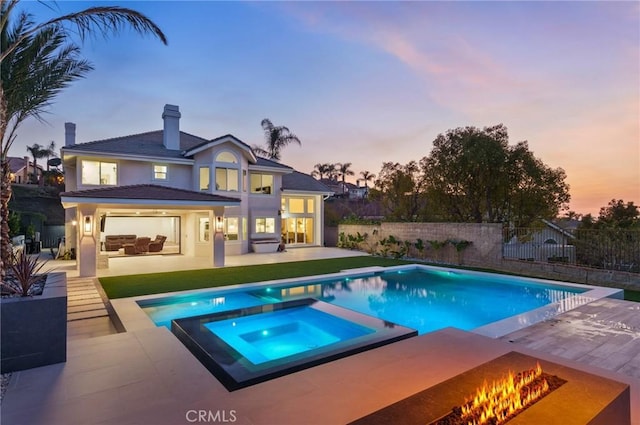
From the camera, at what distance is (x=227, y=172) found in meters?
20.8

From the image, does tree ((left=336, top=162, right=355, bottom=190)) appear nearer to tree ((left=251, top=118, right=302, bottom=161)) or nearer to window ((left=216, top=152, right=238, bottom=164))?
tree ((left=251, top=118, right=302, bottom=161))

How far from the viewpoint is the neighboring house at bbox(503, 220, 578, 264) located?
548 inches

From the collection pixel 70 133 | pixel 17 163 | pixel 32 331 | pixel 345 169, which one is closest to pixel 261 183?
pixel 70 133

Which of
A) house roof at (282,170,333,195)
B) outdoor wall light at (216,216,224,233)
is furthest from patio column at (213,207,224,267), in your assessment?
house roof at (282,170,333,195)

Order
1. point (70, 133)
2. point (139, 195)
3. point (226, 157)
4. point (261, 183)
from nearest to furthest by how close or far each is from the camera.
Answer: point (139, 195)
point (70, 133)
point (226, 157)
point (261, 183)

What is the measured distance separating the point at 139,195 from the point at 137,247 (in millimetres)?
7988

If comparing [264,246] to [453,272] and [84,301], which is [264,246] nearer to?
[453,272]

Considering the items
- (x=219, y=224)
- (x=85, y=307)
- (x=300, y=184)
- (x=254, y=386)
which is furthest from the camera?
(x=300, y=184)

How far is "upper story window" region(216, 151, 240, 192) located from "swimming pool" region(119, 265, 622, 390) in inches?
418

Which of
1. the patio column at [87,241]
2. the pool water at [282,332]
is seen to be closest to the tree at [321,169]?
the patio column at [87,241]

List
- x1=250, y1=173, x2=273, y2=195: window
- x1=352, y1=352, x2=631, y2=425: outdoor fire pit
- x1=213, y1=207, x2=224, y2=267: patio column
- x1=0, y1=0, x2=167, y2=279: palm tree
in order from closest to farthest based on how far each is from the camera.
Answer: x1=352, y1=352, x2=631, y2=425: outdoor fire pit, x1=0, y1=0, x2=167, y2=279: palm tree, x1=213, y1=207, x2=224, y2=267: patio column, x1=250, y1=173, x2=273, y2=195: window

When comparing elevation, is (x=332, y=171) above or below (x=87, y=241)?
above

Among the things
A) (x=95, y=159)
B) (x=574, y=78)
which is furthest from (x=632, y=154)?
(x=95, y=159)

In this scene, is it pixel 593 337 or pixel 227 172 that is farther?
pixel 227 172
